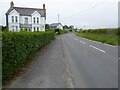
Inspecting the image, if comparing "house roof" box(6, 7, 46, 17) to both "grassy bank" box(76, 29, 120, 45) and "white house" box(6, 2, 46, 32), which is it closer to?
"white house" box(6, 2, 46, 32)

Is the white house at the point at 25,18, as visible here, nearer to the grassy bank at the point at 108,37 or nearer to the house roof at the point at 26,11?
the house roof at the point at 26,11

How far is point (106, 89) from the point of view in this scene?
6684 mm

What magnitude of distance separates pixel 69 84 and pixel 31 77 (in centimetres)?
177

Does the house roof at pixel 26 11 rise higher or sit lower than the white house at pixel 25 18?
higher

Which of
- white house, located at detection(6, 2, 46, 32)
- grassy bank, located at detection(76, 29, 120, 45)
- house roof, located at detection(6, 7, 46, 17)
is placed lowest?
grassy bank, located at detection(76, 29, 120, 45)

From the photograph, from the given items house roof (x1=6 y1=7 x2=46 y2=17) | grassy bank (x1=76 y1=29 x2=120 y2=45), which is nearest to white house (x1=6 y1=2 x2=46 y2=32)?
house roof (x1=6 y1=7 x2=46 y2=17)

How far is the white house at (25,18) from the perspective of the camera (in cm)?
5822

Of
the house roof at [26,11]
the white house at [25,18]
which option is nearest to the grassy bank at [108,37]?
the white house at [25,18]

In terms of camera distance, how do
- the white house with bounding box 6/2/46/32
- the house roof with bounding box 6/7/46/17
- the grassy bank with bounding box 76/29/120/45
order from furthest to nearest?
1. the house roof with bounding box 6/7/46/17
2. the white house with bounding box 6/2/46/32
3. the grassy bank with bounding box 76/29/120/45

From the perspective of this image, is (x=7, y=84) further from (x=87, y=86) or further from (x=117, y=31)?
(x=117, y=31)

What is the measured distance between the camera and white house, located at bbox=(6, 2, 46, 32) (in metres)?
58.2

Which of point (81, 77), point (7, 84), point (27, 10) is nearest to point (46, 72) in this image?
point (81, 77)

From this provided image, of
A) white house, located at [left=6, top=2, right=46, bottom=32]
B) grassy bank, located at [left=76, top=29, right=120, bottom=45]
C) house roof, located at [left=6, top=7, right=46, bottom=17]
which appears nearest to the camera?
grassy bank, located at [left=76, top=29, right=120, bottom=45]

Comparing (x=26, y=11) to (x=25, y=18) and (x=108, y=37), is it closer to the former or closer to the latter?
(x=25, y=18)
